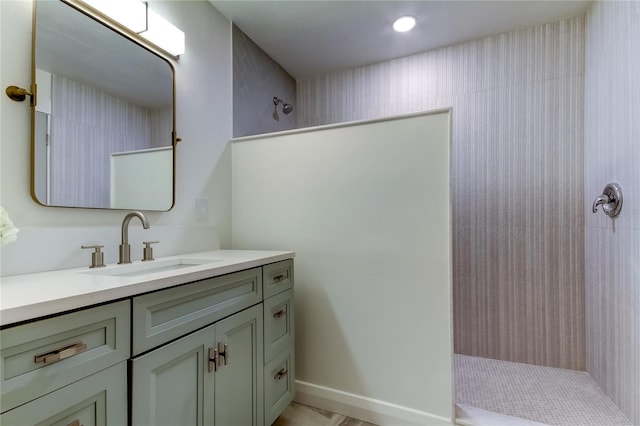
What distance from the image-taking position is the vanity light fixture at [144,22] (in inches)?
52.8

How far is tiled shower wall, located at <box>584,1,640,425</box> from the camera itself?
1.45 m

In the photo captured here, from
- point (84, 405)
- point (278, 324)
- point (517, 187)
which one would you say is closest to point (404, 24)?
point (517, 187)

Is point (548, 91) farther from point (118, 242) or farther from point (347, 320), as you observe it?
point (118, 242)

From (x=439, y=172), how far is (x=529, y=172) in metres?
1.13

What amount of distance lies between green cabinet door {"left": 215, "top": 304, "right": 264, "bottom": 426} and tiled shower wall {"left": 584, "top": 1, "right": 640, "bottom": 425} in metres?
1.72

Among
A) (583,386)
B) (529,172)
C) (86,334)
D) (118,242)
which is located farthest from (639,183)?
(118,242)

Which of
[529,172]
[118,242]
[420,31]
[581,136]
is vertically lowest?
[118,242]

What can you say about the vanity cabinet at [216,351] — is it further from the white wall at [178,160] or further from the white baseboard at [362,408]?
the white wall at [178,160]

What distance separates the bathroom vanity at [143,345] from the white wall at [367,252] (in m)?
0.35

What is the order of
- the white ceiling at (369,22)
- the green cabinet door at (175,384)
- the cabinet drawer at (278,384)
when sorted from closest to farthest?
the green cabinet door at (175,384) → the cabinet drawer at (278,384) → the white ceiling at (369,22)

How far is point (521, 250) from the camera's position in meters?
2.19

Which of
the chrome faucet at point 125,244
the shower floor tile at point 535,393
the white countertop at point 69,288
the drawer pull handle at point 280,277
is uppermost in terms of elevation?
the chrome faucet at point 125,244

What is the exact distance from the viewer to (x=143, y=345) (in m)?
0.86

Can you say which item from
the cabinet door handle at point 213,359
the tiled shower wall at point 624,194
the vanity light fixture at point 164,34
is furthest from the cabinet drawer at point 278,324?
the tiled shower wall at point 624,194
